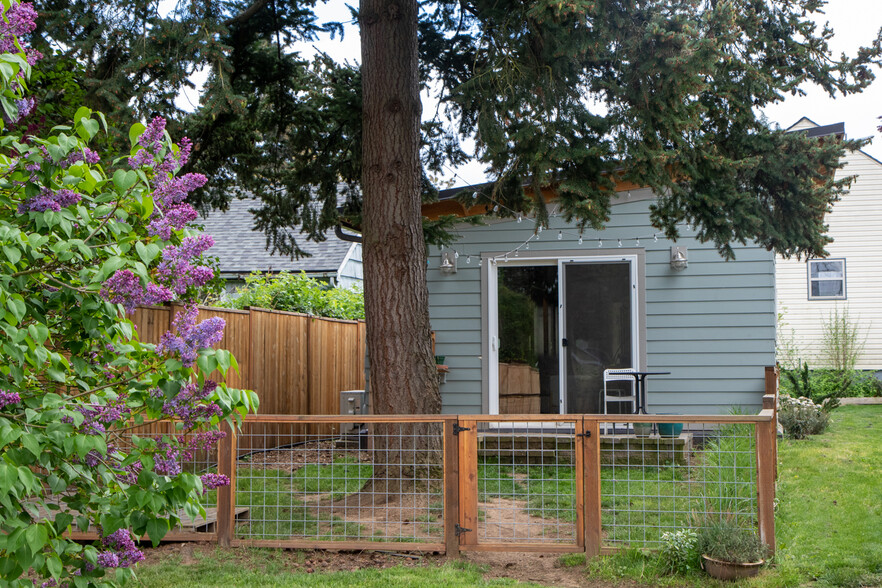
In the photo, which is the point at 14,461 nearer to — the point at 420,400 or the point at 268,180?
the point at 420,400

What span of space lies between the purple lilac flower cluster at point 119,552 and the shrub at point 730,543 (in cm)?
316

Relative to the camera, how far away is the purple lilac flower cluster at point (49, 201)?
2.26m

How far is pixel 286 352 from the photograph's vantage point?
1012 cm

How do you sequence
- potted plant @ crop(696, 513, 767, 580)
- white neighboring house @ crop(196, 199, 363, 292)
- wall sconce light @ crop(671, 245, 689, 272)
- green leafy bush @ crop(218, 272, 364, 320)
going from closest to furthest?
potted plant @ crop(696, 513, 767, 580), wall sconce light @ crop(671, 245, 689, 272), green leafy bush @ crop(218, 272, 364, 320), white neighboring house @ crop(196, 199, 363, 292)

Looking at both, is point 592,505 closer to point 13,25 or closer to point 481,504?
point 481,504

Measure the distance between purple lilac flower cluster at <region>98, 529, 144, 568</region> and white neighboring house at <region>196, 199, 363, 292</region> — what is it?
13.9 meters

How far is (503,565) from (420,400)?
6.06 ft

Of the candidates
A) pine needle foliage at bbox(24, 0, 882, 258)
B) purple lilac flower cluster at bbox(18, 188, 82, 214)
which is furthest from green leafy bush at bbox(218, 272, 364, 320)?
purple lilac flower cluster at bbox(18, 188, 82, 214)

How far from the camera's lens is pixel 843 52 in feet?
21.9

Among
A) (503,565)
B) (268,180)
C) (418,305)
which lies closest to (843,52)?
(418,305)

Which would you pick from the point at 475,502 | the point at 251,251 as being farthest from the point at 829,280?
the point at 475,502

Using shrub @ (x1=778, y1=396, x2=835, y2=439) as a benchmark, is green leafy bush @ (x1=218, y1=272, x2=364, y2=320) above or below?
above

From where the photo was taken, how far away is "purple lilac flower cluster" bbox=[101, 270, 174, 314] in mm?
2295

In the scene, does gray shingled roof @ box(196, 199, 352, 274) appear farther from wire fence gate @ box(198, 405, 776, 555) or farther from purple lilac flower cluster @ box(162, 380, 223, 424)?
purple lilac flower cluster @ box(162, 380, 223, 424)
